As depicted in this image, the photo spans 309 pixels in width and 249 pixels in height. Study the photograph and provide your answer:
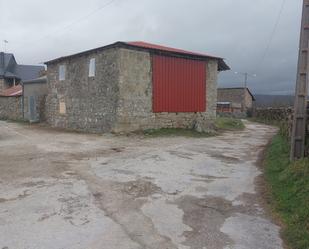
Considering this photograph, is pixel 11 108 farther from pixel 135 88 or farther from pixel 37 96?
pixel 135 88

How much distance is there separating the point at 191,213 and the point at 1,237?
2.85 metres

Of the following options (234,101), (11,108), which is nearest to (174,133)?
(11,108)

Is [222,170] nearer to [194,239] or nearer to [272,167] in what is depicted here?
[272,167]

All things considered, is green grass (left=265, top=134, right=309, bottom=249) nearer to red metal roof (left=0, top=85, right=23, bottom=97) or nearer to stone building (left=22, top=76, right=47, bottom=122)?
stone building (left=22, top=76, right=47, bottom=122)

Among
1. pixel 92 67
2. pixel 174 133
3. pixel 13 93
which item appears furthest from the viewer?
pixel 13 93

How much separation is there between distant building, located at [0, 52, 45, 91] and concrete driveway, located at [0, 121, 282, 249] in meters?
35.2

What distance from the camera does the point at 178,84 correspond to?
1888cm

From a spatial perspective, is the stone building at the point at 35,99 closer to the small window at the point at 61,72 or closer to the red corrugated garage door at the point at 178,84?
the small window at the point at 61,72

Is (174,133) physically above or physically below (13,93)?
below

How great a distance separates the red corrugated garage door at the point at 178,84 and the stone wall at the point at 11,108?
48.2 ft

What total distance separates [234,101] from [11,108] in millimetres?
33072

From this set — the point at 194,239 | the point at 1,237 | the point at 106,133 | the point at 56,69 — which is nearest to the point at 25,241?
the point at 1,237

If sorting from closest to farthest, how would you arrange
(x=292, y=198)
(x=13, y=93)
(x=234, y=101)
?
(x=292, y=198) < (x=13, y=93) < (x=234, y=101)

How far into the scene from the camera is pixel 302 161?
7895mm
